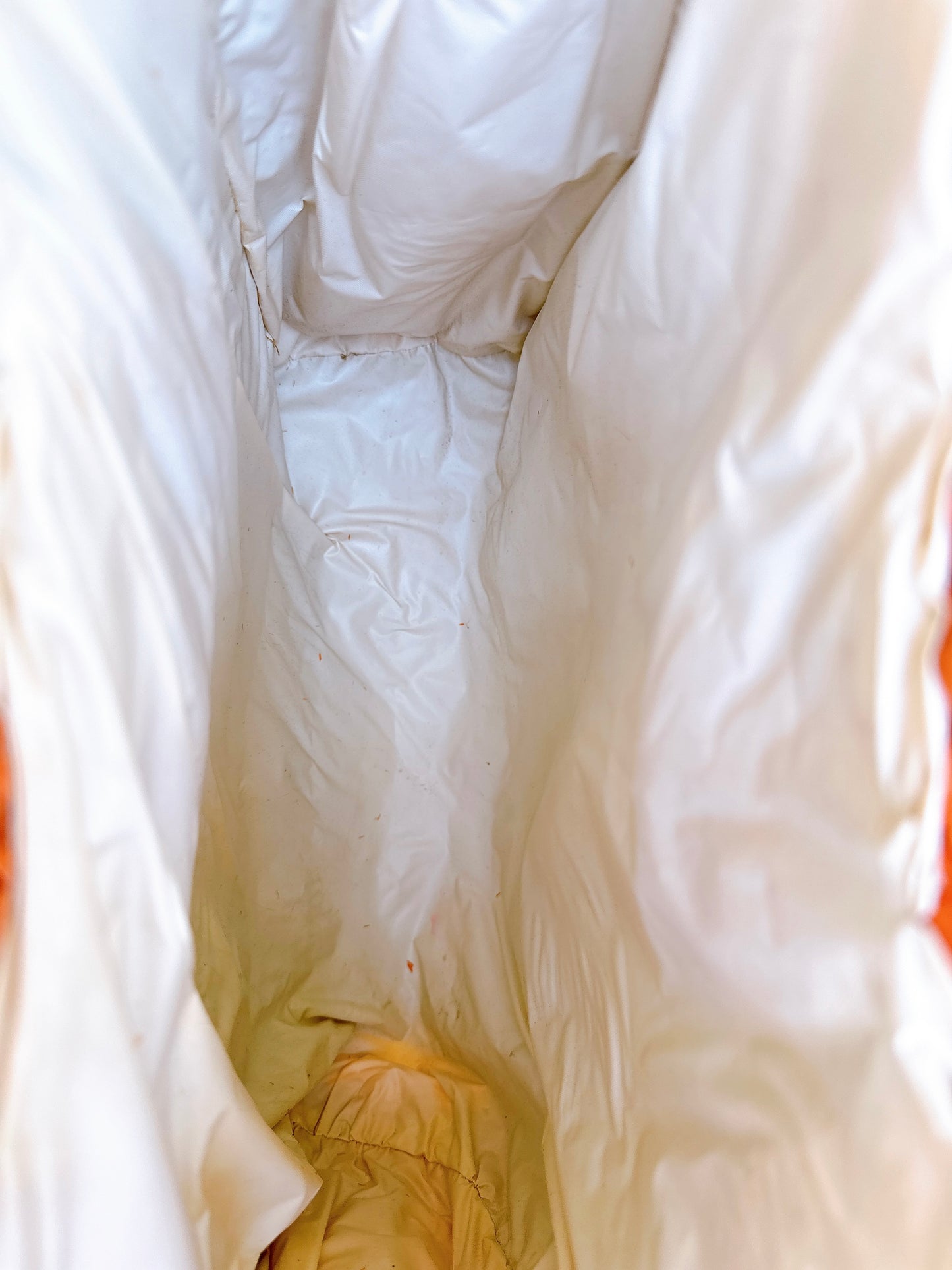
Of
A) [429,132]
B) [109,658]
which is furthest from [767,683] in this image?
[429,132]

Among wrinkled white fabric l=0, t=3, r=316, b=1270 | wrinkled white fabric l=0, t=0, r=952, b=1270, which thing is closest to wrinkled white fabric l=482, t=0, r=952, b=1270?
wrinkled white fabric l=0, t=0, r=952, b=1270

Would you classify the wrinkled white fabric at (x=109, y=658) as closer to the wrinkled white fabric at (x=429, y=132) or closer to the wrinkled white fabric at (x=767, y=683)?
the wrinkled white fabric at (x=429, y=132)

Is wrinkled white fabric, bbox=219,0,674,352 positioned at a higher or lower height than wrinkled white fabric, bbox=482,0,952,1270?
higher

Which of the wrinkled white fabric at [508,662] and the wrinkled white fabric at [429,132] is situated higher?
the wrinkled white fabric at [429,132]

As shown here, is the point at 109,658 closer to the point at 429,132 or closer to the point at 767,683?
the point at 767,683

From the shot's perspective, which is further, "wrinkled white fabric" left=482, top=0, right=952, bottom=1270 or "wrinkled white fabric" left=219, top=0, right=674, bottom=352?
"wrinkled white fabric" left=219, top=0, right=674, bottom=352

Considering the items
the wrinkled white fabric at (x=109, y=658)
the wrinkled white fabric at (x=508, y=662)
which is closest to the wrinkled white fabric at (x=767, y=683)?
the wrinkled white fabric at (x=508, y=662)

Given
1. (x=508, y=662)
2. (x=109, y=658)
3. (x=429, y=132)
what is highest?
(x=429, y=132)

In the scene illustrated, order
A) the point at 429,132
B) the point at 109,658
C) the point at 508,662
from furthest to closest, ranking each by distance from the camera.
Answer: the point at 508,662 < the point at 429,132 < the point at 109,658

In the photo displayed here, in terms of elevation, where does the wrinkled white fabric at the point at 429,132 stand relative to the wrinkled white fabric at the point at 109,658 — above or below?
above

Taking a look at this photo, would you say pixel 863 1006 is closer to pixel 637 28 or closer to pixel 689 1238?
pixel 689 1238

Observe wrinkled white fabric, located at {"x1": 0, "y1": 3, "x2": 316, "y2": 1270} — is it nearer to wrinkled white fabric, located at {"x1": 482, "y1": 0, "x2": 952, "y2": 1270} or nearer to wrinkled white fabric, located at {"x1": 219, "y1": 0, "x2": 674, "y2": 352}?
wrinkled white fabric, located at {"x1": 219, "y1": 0, "x2": 674, "y2": 352}

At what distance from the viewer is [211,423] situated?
474 mm

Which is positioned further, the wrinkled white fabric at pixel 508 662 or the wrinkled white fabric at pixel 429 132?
the wrinkled white fabric at pixel 429 132
